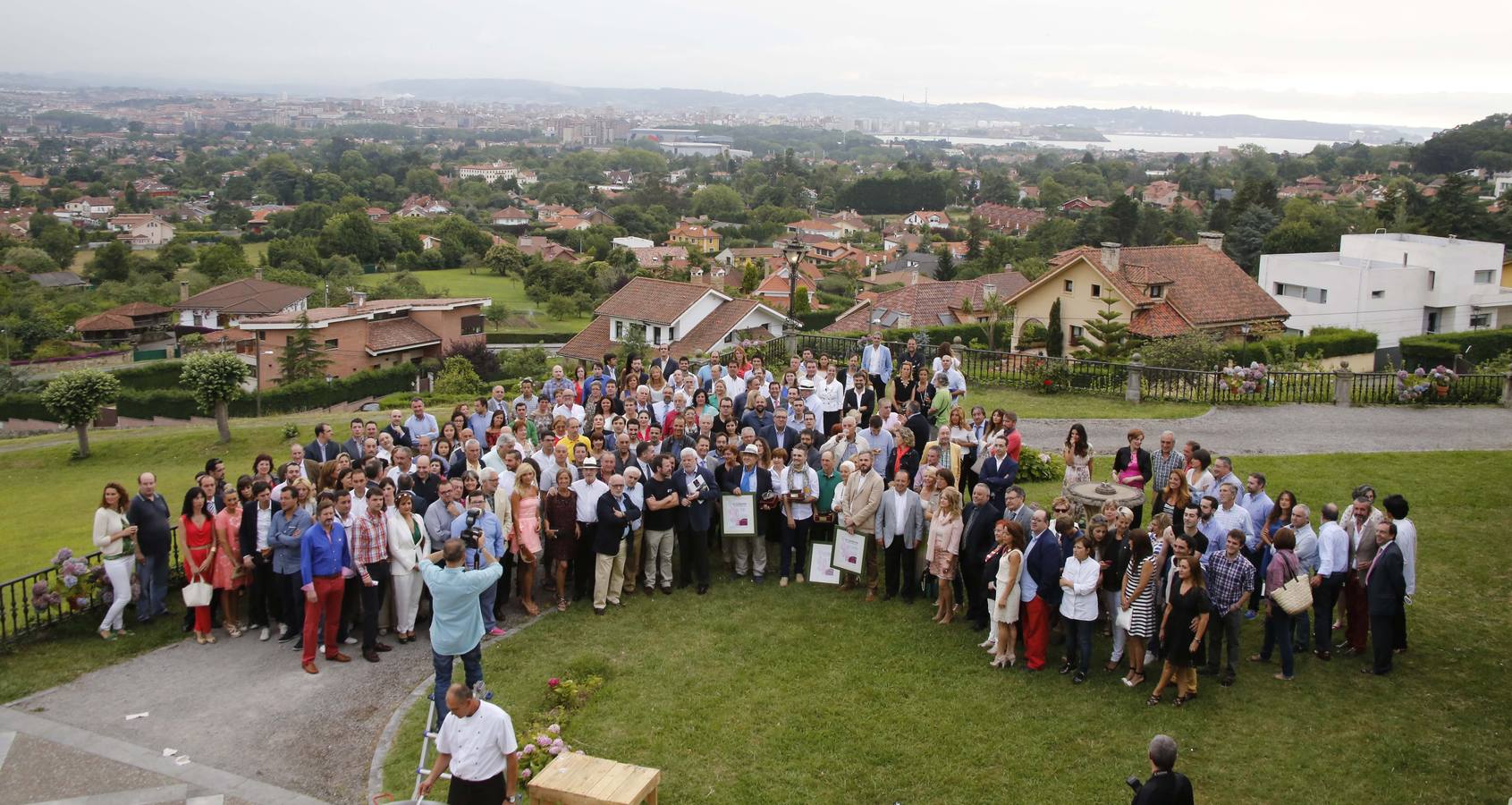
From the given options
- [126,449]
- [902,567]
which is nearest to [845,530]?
[902,567]

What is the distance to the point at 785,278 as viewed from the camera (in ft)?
305

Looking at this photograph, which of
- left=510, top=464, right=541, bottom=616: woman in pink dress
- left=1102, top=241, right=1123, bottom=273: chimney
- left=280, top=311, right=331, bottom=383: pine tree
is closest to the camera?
left=510, top=464, right=541, bottom=616: woman in pink dress

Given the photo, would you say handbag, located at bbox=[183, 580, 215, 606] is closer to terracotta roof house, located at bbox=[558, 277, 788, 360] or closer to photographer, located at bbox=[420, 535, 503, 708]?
photographer, located at bbox=[420, 535, 503, 708]

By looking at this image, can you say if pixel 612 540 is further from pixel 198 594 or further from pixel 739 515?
pixel 198 594

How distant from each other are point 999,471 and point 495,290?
88.9m

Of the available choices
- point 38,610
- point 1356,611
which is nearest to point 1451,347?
point 1356,611

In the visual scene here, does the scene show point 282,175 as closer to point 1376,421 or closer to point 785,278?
point 785,278

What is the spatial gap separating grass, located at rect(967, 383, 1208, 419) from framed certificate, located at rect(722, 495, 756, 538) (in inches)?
328

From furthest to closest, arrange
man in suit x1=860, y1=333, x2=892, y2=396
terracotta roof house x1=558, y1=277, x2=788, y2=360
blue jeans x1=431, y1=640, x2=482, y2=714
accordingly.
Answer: terracotta roof house x1=558, y1=277, x2=788, y2=360, man in suit x1=860, y1=333, x2=892, y2=396, blue jeans x1=431, y1=640, x2=482, y2=714

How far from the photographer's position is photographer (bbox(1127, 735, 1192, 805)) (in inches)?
248

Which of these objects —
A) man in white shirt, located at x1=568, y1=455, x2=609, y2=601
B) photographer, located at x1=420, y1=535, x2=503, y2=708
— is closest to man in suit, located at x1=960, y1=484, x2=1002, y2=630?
man in white shirt, located at x1=568, y1=455, x2=609, y2=601

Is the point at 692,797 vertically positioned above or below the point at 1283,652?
below

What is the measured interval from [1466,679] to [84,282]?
362ft

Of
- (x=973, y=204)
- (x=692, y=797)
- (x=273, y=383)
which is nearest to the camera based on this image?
(x=692, y=797)
